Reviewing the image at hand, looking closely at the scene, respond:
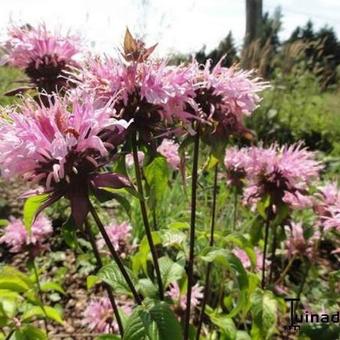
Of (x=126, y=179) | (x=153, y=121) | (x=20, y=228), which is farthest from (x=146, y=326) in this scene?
(x=20, y=228)

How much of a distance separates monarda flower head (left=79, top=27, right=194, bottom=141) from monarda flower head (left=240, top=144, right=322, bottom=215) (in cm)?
57

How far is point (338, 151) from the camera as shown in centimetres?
486

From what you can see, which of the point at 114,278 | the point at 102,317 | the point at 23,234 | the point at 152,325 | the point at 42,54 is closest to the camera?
the point at 152,325

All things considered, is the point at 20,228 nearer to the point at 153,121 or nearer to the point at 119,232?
the point at 119,232

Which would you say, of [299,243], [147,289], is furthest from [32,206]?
[299,243]

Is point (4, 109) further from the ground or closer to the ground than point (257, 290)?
further from the ground

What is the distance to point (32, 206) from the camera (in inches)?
36.3

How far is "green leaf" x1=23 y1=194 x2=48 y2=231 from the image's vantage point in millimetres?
879

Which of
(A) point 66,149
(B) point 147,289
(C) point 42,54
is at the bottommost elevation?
(B) point 147,289

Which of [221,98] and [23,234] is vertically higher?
[221,98]

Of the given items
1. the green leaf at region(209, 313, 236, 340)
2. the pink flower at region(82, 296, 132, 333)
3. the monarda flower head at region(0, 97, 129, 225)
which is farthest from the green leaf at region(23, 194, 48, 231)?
the pink flower at region(82, 296, 132, 333)

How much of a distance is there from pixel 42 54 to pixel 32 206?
561mm

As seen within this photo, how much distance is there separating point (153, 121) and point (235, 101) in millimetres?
243

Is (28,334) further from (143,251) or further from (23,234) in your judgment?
(23,234)
